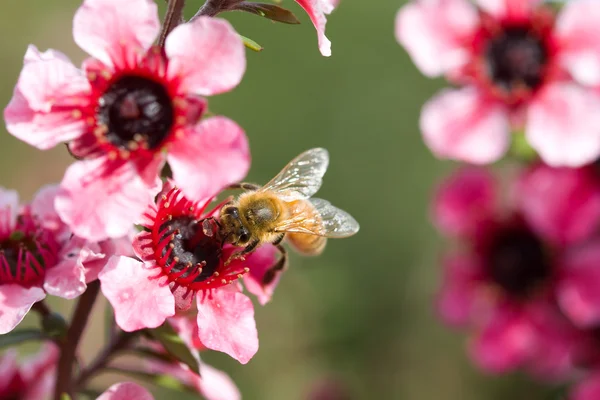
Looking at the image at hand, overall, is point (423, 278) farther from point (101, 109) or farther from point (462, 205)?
point (101, 109)

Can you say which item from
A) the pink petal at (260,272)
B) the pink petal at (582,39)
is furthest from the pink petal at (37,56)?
the pink petal at (582,39)

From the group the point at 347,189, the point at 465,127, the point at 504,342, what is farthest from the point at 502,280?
the point at 347,189

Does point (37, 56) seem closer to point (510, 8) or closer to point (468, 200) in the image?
point (510, 8)

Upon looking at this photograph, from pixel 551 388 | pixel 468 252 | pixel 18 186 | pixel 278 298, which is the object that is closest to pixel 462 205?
pixel 468 252

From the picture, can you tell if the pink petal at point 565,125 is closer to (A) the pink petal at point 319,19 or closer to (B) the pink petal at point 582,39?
(B) the pink petal at point 582,39

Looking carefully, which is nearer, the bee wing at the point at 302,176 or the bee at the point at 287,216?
the bee at the point at 287,216
